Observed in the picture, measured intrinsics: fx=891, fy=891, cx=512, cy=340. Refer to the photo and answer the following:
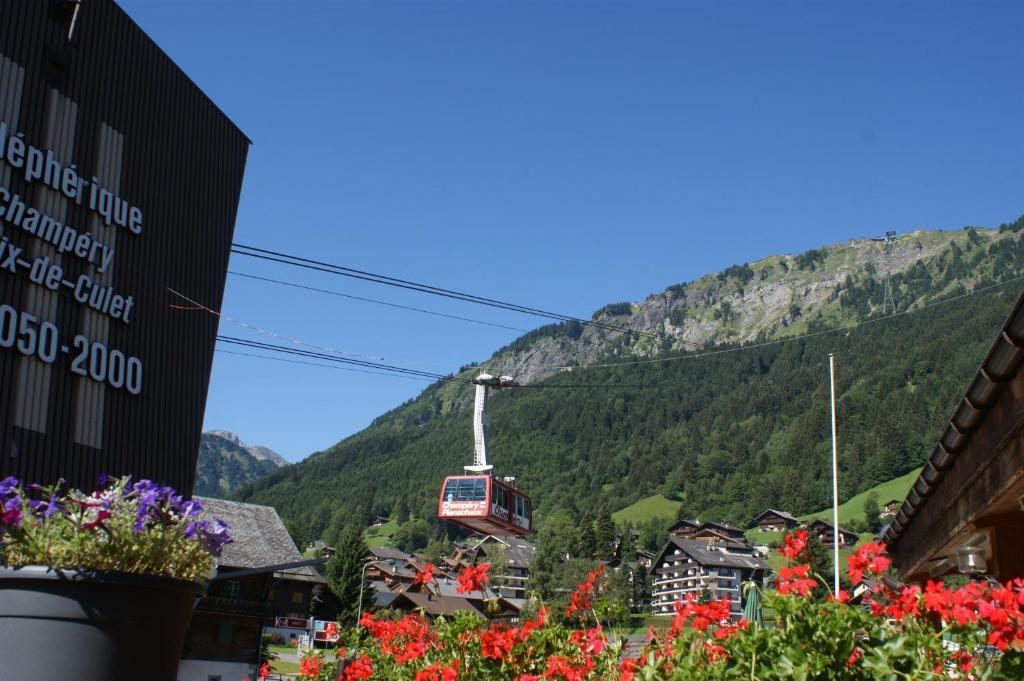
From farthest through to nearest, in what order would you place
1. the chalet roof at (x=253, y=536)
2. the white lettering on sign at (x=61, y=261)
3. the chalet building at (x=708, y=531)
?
the chalet building at (x=708, y=531) < the chalet roof at (x=253, y=536) < the white lettering on sign at (x=61, y=261)

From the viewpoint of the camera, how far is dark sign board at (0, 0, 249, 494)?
11102mm

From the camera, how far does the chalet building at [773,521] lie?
451ft

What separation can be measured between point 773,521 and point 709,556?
40.6 metres

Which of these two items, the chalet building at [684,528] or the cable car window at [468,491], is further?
the chalet building at [684,528]

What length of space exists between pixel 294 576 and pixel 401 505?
132724 millimetres

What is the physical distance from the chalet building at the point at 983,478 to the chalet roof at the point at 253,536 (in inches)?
1248

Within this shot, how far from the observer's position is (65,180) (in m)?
11.7

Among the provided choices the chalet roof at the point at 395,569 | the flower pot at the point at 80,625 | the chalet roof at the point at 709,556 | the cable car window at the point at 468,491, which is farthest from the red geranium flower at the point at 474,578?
the chalet roof at the point at 395,569

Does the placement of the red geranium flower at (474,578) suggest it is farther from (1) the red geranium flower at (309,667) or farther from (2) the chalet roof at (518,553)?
(2) the chalet roof at (518,553)

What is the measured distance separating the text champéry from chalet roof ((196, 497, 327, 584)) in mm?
26039

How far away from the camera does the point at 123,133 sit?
502 inches

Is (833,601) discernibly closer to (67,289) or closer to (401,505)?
(67,289)

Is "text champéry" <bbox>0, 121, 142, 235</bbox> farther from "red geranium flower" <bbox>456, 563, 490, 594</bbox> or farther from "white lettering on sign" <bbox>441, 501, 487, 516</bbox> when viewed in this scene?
"white lettering on sign" <bbox>441, 501, 487, 516</bbox>

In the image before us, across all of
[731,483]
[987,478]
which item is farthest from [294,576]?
[731,483]
